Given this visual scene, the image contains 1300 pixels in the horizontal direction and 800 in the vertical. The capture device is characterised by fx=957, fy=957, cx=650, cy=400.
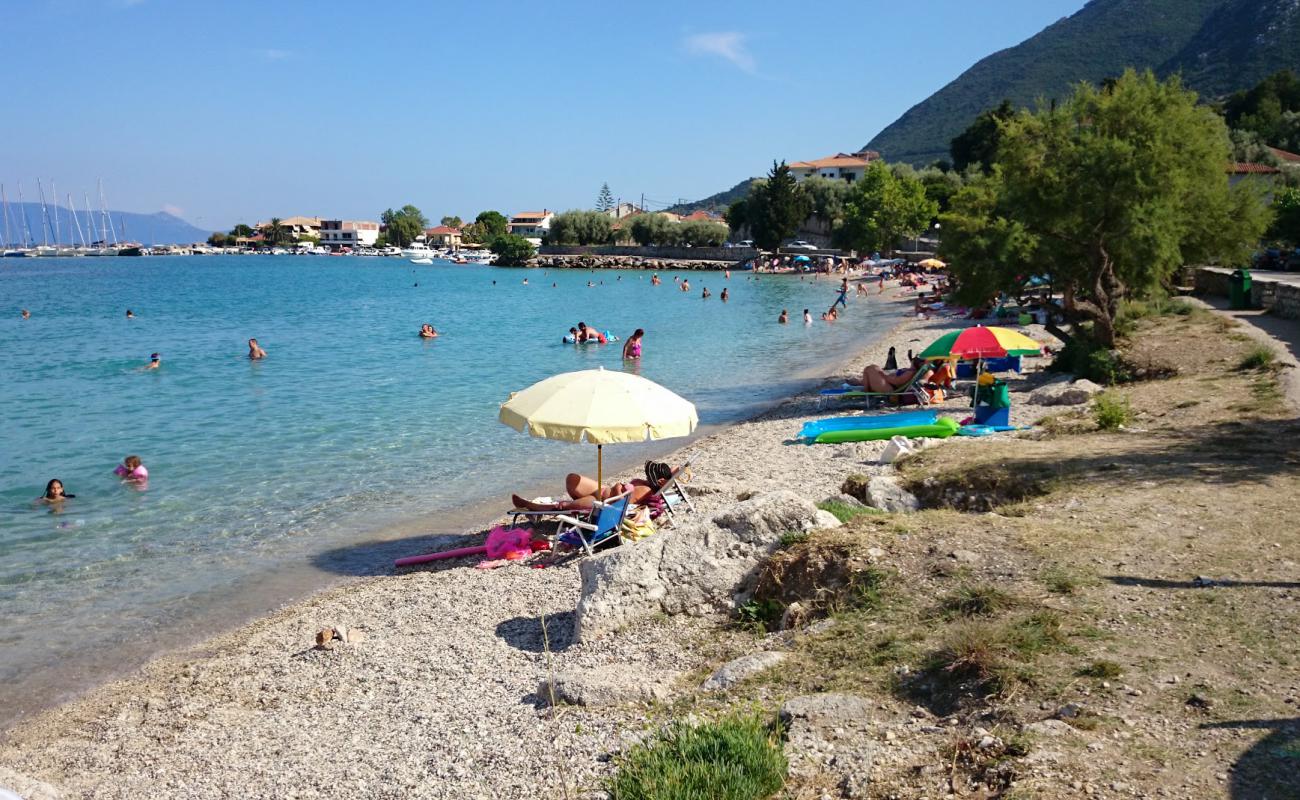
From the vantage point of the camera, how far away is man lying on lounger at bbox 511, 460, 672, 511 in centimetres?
1088

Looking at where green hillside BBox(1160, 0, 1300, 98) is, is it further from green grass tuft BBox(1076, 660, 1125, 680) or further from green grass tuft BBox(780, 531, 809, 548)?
green grass tuft BBox(1076, 660, 1125, 680)

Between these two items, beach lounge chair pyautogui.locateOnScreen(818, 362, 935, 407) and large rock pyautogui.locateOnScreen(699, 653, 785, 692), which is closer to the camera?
large rock pyautogui.locateOnScreen(699, 653, 785, 692)

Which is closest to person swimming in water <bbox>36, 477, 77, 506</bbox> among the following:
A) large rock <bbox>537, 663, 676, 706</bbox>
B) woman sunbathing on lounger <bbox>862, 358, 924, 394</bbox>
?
large rock <bbox>537, 663, 676, 706</bbox>

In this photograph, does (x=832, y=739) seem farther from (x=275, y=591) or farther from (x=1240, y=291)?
(x=1240, y=291)

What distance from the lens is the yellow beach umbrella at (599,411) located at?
32.3 ft

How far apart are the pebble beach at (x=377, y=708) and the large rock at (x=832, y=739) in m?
0.93

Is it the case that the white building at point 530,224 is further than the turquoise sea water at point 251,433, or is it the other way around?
the white building at point 530,224

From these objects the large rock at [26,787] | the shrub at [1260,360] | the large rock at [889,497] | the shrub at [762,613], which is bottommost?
the large rock at [26,787]

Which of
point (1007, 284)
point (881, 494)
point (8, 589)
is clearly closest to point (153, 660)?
point (8, 589)

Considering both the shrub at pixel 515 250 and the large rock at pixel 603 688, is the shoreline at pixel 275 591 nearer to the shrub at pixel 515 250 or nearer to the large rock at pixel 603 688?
the large rock at pixel 603 688

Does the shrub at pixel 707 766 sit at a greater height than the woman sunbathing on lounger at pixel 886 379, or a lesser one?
greater

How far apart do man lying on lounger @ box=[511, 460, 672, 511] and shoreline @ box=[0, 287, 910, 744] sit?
57.7 inches

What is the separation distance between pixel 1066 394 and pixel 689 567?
10.8m

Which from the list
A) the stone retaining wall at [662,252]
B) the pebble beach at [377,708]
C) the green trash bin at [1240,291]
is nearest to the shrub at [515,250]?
the stone retaining wall at [662,252]
